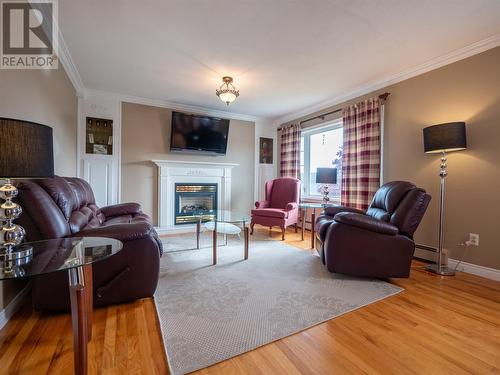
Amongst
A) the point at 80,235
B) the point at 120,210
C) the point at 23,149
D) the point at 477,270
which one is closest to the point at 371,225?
the point at 477,270

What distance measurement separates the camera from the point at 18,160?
42.3 inches

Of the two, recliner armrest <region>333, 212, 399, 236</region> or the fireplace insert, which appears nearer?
recliner armrest <region>333, 212, 399, 236</region>

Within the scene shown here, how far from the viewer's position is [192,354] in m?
1.31

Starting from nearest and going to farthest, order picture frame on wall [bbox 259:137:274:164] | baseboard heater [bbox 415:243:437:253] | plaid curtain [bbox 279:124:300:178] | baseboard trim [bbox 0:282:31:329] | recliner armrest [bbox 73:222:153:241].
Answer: baseboard trim [bbox 0:282:31:329] → recliner armrest [bbox 73:222:153:241] → baseboard heater [bbox 415:243:437:253] → plaid curtain [bbox 279:124:300:178] → picture frame on wall [bbox 259:137:274:164]

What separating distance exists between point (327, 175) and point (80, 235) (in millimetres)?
3217

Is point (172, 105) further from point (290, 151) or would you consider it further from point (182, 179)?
point (290, 151)

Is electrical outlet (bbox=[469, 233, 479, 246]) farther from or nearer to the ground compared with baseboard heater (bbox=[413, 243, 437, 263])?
farther from the ground

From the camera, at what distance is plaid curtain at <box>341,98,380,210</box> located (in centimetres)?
342

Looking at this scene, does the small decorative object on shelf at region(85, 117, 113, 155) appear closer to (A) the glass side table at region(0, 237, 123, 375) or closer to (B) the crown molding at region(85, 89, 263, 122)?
(B) the crown molding at region(85, 89, 263, 122)

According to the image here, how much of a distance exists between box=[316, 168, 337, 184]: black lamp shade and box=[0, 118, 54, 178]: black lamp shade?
3.37 meters

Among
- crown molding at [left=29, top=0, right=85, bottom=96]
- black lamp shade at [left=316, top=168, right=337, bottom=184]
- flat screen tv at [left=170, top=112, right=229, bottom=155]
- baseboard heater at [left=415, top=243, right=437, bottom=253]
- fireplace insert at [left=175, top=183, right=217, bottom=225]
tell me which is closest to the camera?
crown molding at [left=29, top=0, right=85, bottom=96]

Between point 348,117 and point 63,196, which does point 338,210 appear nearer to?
point 348,117

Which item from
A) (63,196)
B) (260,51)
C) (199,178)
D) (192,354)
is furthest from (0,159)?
(199,178)

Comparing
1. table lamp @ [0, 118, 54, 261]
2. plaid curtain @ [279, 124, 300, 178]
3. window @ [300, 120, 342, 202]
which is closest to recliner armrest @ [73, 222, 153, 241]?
table lamp @ [0, 118, 54, 261]
